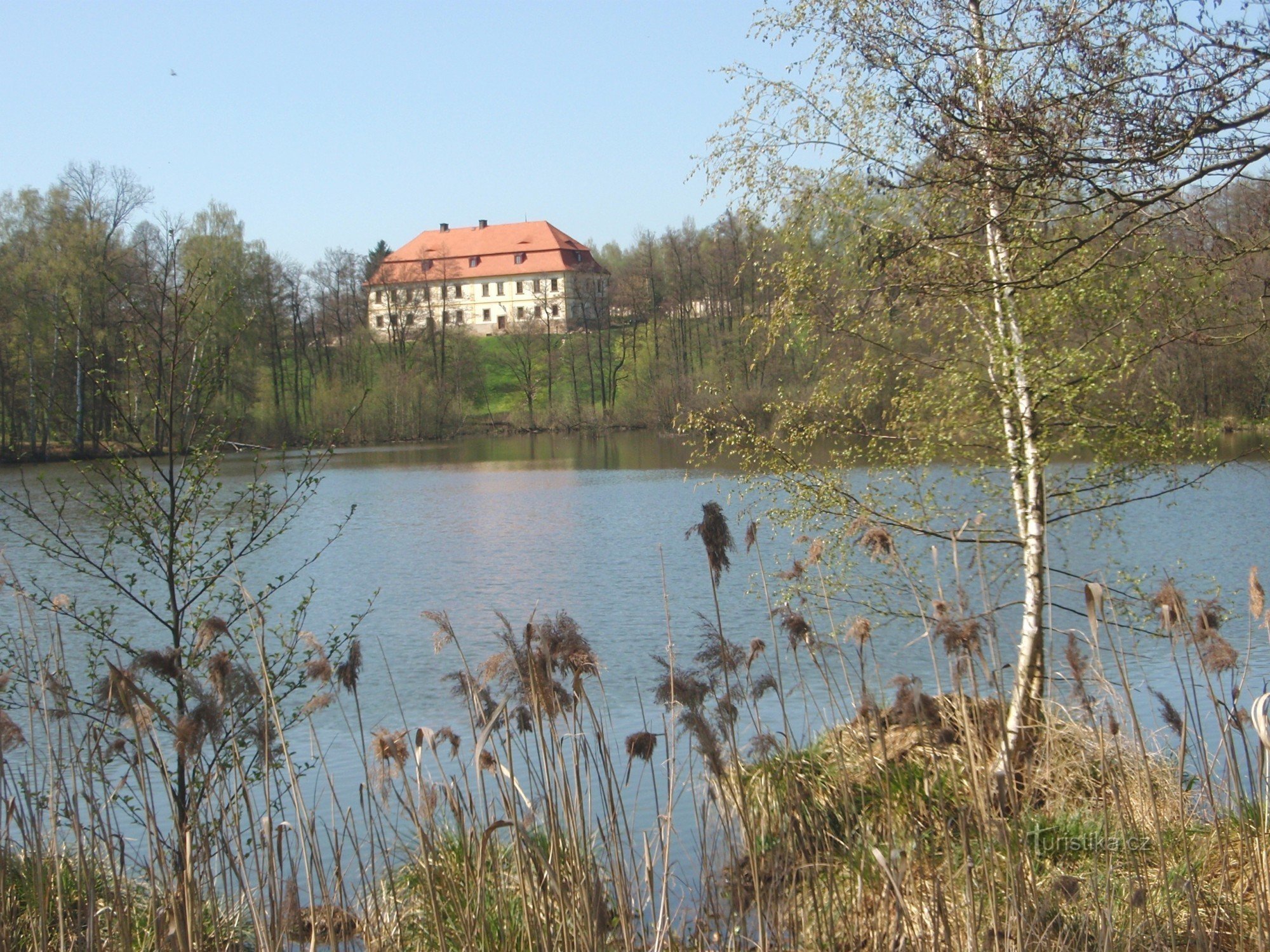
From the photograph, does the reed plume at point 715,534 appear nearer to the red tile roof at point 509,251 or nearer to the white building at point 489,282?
the white building at point 489,282

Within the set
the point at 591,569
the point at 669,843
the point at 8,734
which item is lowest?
the point at 591,569

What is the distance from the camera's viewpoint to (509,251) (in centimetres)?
9562

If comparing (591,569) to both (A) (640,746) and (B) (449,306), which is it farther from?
(B) (449,306)

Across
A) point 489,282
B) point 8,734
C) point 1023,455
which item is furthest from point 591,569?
point 489,282

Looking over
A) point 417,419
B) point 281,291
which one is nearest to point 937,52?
point 417,419

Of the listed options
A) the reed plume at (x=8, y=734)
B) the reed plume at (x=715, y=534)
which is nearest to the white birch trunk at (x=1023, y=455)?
the reed plume at (x=715, y=534)

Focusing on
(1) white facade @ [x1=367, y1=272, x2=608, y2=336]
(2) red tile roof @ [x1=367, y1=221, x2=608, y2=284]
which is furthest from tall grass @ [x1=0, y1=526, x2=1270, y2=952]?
(2) red tile roof @ [x1=367, y1=221, x2=608, y2=284]

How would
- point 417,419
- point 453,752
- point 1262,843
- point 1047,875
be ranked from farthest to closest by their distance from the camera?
point 417,419
point 1047,875
point 453,752
point 1262,843

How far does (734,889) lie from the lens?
11.1ft

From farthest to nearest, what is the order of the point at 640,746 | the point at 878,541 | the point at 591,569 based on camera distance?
the point at 591,569 < the point at 878,541 < the point at 640,746

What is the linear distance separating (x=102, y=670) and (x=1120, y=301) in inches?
333

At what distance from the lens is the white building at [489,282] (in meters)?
70.4

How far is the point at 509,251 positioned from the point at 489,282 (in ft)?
10.3

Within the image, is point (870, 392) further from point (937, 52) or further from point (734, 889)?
point (734, 889)
